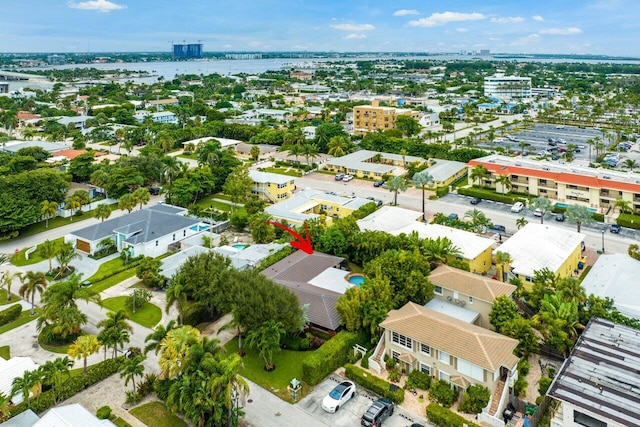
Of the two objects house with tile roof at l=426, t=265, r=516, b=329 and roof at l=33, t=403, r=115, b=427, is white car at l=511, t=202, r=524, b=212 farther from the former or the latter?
roof at l=33, t=403, r=115, b=427

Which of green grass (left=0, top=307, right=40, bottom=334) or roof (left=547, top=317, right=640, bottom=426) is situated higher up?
roof (left=547, top=317, right=640, bottom=426)

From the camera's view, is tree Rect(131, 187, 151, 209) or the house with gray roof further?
tree Rect(131, 187, 151, 209)

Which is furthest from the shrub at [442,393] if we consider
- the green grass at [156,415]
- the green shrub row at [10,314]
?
the green shrub row at [10,314]

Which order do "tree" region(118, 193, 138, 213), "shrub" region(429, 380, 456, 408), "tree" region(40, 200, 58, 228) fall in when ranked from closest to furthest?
"shrub" region(429, 380, 456, 408) → "tree" region(40, 200, 58, 228) → "tree" region(118, 193, 138, 213)

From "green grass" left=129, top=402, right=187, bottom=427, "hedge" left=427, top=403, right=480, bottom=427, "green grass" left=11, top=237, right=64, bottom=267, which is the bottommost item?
"green grass" left=129, top=402, right=187, bottom=427

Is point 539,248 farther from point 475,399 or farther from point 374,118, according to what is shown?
point 374,118

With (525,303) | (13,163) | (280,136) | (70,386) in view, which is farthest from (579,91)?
(70,386)

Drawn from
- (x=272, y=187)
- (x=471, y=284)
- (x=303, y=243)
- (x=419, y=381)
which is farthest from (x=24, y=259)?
(x=471, y=284)

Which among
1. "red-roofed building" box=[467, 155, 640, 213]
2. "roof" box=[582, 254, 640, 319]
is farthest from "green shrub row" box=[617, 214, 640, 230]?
"roof" box=[582, 254, 640, 319]
